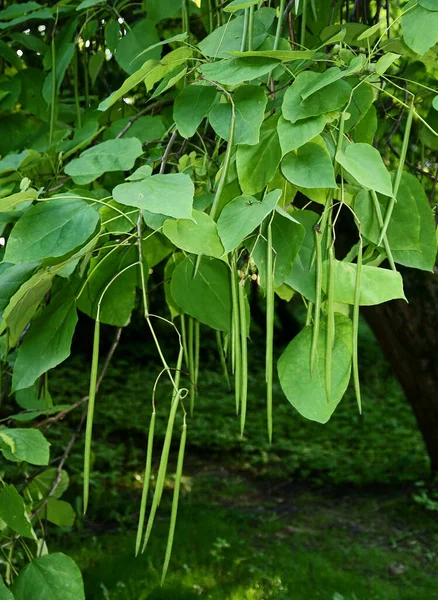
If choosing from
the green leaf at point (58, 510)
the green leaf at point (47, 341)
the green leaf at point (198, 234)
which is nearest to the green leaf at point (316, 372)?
the green leaf at point (198, 234)

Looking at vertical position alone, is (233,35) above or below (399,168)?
above

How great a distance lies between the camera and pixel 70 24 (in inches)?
44.9

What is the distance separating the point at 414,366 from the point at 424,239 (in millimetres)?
1692

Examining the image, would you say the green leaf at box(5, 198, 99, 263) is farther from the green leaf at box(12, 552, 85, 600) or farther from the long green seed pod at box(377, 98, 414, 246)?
the green leaf at box(12, 552, 85, 600)

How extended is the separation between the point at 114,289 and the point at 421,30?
0.40 meters

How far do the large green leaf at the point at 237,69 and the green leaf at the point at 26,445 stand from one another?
46 cm

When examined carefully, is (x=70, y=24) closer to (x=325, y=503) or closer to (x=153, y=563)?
(x=153, y=563)

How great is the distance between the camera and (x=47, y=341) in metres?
0.73

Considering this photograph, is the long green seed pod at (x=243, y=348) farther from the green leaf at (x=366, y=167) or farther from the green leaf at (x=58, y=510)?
the green leaf at (x=58, y=510)

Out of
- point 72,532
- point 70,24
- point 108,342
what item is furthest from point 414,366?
point 108,342

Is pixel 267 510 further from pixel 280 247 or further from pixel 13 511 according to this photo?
pixel 280 247

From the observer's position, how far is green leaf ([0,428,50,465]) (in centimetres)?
84

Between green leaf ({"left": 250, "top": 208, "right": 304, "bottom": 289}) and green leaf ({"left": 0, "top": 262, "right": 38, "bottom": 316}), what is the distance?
0.25 metres

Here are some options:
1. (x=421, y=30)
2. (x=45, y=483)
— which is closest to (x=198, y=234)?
(x=421, y=30)
